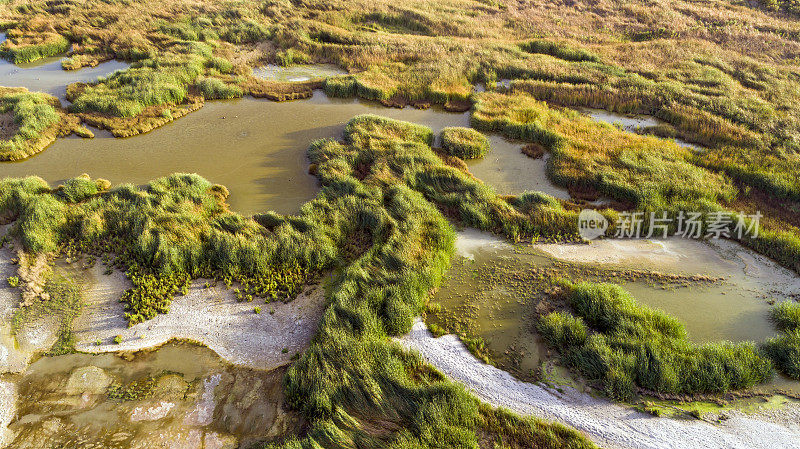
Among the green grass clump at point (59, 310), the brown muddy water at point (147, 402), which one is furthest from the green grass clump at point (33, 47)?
the brown muddy water at point (147, 402)

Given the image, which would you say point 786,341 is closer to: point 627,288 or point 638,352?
point 627,288

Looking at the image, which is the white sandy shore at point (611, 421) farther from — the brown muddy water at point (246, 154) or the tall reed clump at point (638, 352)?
the brown muddy water at point (246, 154)

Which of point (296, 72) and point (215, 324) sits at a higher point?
point (296, 72)

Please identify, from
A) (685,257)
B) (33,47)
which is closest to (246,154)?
(685,257)

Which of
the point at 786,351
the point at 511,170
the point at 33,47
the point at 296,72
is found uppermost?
the point at 33,47

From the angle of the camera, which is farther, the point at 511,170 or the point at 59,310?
the point at 511,170

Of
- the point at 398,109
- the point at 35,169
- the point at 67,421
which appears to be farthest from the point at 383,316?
the point at 35,169

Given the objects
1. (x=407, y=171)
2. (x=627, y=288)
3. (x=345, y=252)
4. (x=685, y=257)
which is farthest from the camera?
(x=407, y=171)
